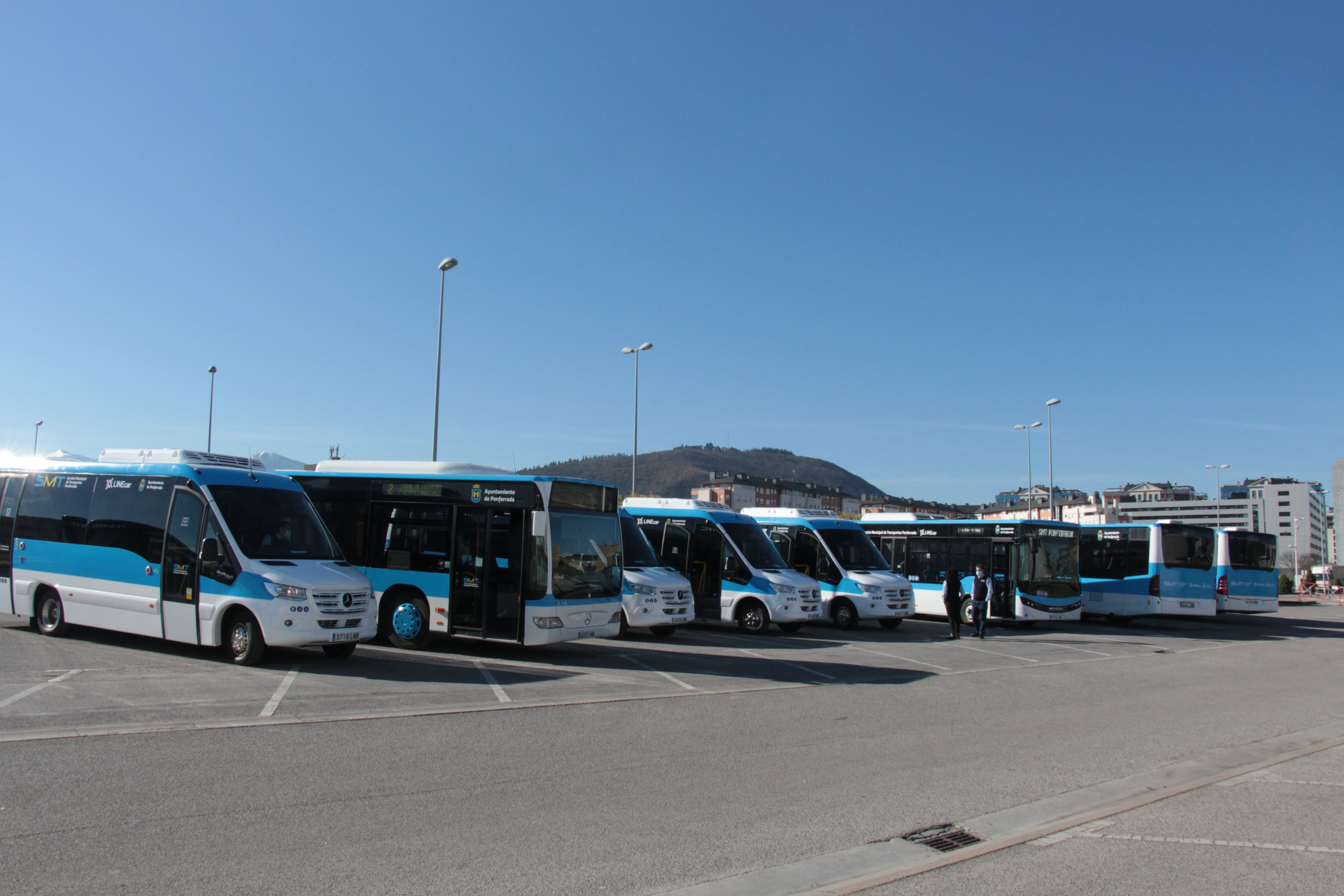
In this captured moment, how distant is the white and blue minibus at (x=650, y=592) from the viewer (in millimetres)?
17703

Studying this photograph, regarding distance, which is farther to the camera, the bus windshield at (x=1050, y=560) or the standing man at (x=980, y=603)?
the bus windshield at (x=1050, y=560)

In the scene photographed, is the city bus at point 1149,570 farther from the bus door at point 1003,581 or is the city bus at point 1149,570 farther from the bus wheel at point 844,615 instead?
the bus wheel at point 844,615

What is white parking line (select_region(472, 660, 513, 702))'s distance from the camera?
35.1 feet

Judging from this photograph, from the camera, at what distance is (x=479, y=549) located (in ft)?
47.4

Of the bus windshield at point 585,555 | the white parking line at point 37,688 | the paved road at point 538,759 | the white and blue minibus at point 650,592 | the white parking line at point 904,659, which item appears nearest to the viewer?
the paved road at point 538,759

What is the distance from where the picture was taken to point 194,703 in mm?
9578

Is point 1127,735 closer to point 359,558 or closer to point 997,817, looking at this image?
point 997,817

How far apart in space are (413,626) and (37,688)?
5432 mm

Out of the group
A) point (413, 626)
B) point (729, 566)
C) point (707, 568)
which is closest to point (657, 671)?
point (413, 626)

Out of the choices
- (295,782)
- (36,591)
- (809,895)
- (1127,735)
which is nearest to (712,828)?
(809,895)

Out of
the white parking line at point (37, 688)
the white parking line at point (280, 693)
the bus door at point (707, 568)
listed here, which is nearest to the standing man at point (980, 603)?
the bus door at point (707, 568)

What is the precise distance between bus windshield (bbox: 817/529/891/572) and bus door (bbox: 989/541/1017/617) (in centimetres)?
384

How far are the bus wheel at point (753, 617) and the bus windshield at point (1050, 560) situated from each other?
8712 millimetres

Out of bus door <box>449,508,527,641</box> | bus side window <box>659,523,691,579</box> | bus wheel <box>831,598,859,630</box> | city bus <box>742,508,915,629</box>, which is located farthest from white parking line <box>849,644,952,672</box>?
bus door <box>449,508,527,641</box>
